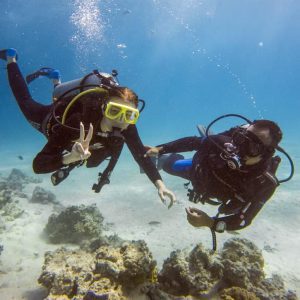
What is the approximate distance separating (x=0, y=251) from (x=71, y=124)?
3417mm

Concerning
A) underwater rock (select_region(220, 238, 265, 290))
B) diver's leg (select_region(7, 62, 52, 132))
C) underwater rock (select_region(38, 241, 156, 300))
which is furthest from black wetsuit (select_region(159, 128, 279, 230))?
diver's leg (select_region(7, 62, 52, 132))

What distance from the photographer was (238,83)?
189 metres

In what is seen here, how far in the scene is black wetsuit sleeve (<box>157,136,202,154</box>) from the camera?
6051mm

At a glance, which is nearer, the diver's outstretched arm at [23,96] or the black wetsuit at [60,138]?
the black wetsuit at [60,138]

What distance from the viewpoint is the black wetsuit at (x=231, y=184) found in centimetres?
473

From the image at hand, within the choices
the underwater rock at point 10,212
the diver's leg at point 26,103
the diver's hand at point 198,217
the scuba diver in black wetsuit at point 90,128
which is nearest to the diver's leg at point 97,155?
the scuba diver in black wetsuit at point 90,128

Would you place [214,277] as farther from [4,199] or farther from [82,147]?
[4,199]

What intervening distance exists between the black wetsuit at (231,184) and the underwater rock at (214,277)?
65cm

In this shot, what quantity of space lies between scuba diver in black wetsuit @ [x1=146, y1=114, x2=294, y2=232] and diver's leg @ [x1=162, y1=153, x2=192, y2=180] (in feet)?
4.04

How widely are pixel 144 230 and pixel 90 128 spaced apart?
5.25m

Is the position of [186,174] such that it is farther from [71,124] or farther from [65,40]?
[65,40]

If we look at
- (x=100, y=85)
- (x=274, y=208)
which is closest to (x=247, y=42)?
(x=274, y=208)

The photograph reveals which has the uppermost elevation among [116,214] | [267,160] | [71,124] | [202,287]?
[267,160]

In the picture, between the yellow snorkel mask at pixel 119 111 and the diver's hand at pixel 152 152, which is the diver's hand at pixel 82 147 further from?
the diver's hand at pixel 152 152
